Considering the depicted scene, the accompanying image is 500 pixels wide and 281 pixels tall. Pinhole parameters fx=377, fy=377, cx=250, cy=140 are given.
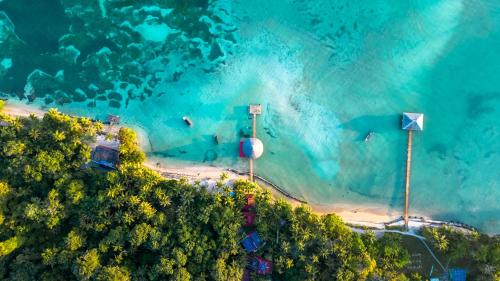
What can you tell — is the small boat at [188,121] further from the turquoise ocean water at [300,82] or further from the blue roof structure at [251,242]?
the blue roof structure at [251,242]

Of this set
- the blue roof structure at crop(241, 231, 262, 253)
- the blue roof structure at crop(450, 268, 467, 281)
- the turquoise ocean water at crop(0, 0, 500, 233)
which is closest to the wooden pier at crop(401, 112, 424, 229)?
the turquoise ocean water at crop(0, 0, 500, 233)

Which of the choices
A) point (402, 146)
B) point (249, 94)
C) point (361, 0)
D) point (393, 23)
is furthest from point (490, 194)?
point (249, 94)

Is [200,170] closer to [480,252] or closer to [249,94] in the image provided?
[249,94]

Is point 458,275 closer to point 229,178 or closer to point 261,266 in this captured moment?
point 261,266

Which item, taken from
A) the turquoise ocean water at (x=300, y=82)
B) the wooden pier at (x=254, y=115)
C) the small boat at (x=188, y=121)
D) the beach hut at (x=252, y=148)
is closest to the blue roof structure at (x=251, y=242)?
the wooden pier at (x=254, y=115)

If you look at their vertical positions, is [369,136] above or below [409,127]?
below

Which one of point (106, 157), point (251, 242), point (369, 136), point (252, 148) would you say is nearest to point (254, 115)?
point (252, 148)
